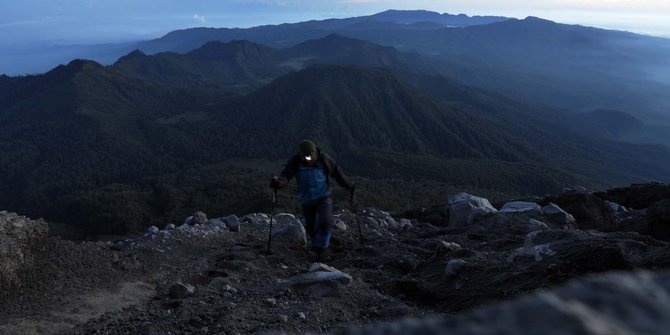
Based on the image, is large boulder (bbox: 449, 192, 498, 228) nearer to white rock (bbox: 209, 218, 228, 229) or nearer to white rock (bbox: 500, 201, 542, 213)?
white rock (bbox: 500, 201, 542, 213)

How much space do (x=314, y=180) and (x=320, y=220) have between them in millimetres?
855

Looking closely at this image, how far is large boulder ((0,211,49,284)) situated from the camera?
7617mm

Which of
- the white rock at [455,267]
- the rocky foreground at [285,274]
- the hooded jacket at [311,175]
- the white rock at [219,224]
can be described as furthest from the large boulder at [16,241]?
the white rock at [455,267]

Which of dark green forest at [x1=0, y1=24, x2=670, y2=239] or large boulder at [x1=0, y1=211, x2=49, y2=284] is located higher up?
large boulder at [x1=0, y1=211, x2=49, y2=284]

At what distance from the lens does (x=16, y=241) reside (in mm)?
8156

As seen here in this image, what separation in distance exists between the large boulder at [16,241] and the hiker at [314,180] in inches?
168

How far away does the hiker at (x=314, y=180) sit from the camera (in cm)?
962

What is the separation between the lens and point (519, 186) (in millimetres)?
85000

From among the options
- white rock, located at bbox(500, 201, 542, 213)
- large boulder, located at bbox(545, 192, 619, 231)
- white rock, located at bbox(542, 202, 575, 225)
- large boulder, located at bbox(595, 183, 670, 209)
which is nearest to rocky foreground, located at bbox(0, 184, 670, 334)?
large boulder, located at bbox(545, 192, 619, 231)

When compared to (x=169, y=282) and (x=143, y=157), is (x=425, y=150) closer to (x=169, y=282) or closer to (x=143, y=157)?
(x=143, y=157)

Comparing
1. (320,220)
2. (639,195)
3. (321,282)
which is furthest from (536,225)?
(639,195)

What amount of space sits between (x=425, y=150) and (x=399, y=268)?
396ft

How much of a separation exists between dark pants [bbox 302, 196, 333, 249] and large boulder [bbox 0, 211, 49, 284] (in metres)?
4.78

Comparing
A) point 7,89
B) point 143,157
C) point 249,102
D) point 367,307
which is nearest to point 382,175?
point 143,157
